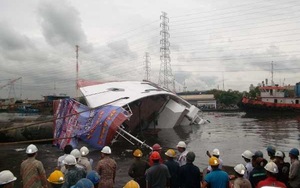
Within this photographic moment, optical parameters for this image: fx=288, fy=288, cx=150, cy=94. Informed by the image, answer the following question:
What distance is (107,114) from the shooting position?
1524 centimetres

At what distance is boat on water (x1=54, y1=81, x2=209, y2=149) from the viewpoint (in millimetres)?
14930

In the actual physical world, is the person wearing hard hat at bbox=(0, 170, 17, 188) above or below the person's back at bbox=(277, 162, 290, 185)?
above

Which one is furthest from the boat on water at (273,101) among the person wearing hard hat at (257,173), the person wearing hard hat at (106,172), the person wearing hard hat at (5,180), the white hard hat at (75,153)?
the person wearing hard hat at (5,180)

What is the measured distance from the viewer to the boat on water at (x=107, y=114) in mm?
14930

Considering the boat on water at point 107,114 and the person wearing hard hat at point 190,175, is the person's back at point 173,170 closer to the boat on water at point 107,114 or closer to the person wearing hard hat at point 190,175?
the person wearing hard hat at point 190,175

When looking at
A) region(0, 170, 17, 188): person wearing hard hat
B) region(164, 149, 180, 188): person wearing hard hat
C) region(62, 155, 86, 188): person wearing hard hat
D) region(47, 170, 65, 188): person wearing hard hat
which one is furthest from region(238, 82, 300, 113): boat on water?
region(0, 170, 17, 188): person wearing hard hat

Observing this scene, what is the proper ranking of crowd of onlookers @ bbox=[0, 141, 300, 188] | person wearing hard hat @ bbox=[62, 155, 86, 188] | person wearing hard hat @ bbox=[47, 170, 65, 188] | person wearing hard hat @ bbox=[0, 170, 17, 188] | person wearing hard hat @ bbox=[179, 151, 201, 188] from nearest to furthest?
1. person wearing hard hat @ bbox=[0, 170, 17, 188]
2. person wearing hard hat @ bbox=[47, 170, 65, 188]
3. crowd of onlookers @ bbox=[0, 141, 300, 188]
4. person wearing hard hat @ bbox=[62, 155, 86, 188]
5. person wearing hard hat @ bbox=[179, 151, 201, 188]

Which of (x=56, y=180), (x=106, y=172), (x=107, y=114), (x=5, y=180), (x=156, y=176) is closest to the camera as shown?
(x=5, y=180)

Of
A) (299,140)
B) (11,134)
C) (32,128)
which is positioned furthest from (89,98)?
(299,140)

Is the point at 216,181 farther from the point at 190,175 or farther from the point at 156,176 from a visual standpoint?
the point at 156,176

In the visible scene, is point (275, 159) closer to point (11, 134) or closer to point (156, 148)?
point (156, 148)

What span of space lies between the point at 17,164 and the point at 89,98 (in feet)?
30.0

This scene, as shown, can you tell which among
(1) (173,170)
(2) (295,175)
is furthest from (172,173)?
(2) (295,175)

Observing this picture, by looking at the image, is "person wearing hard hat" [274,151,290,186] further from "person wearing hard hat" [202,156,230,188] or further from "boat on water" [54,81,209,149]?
"boat on water" [54,81,209,149]
